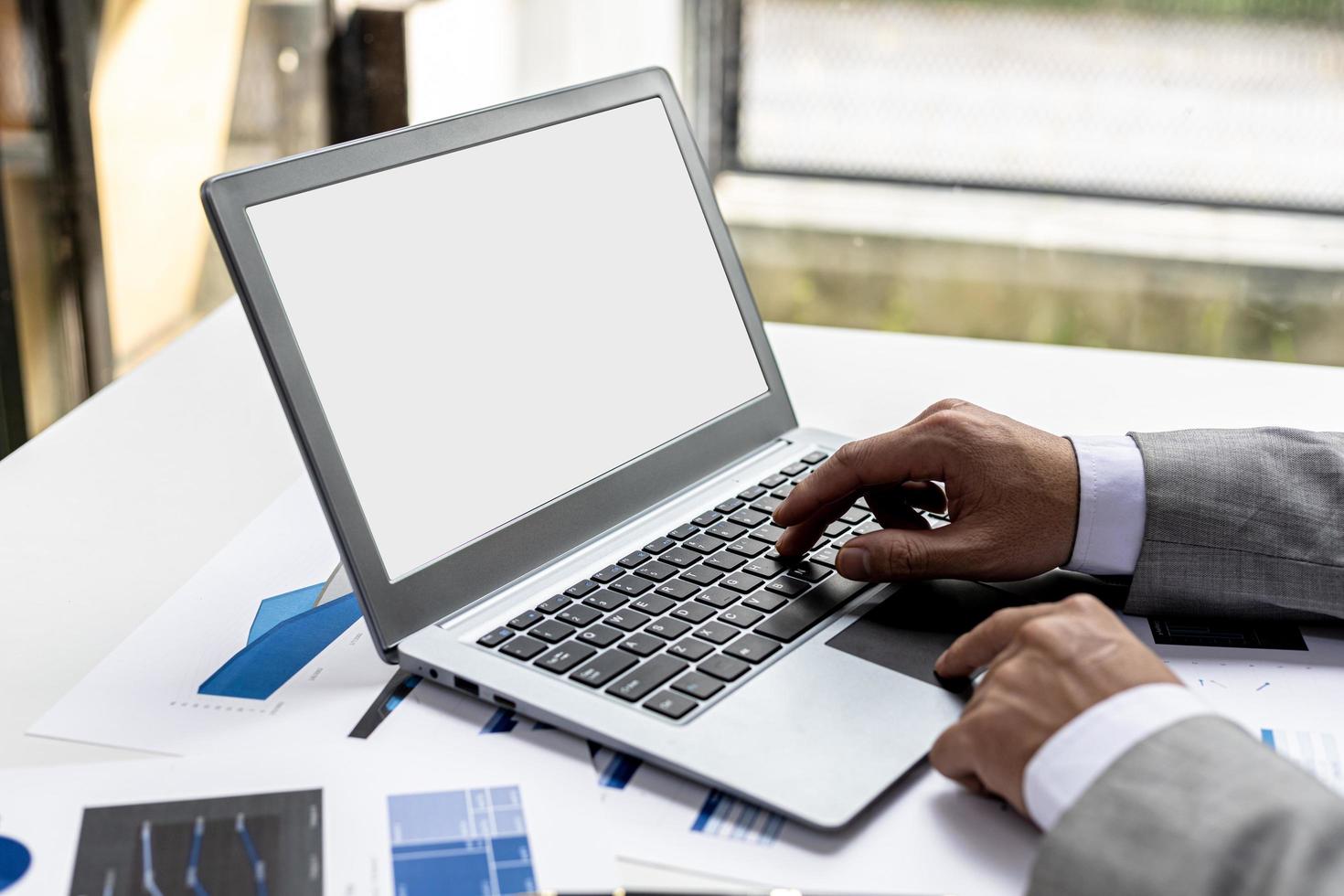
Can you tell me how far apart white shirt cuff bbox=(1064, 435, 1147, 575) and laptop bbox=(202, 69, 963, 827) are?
0.47 feet

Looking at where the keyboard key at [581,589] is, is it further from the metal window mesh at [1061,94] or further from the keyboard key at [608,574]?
the metal window mesh at [1061,94]

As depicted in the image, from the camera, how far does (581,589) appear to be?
776mm

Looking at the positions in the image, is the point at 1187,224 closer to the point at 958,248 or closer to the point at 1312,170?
the point at 1312,170

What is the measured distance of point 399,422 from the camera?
758 mm

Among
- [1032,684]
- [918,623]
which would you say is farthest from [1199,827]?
→ [918,623]

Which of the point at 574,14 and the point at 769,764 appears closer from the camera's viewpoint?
the point at 769,764

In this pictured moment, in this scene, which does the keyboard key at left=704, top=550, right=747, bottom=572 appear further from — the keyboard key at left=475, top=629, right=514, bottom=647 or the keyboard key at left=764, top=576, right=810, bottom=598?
the keyboard key at left=475, top=629, right=514, bottom=647

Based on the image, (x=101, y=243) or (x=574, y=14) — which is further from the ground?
(x=574, y=14)

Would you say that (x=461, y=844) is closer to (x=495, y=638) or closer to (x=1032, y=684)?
(x=495, y=638)

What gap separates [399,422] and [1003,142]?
1817 millimetres

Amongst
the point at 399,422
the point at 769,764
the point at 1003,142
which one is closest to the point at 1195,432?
the point at 769,764

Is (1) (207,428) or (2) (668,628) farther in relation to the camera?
(1) (207,428)

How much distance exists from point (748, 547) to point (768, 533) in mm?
27

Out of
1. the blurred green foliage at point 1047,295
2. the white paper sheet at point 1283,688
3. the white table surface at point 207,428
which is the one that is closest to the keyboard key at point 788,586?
the white paper sheet at point 1283,688
